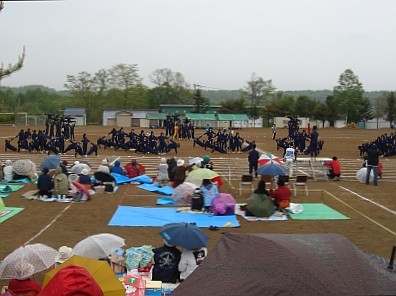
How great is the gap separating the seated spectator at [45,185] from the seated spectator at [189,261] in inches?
292

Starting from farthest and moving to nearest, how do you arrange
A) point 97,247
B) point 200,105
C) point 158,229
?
point 200,105 < point 158,229 < point 97,247

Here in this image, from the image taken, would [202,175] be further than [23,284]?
Yes

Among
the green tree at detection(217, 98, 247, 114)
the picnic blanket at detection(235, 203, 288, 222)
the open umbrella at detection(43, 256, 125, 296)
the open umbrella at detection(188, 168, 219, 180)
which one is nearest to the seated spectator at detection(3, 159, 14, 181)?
the open umbrella at detection(188, 168, 219, 180)

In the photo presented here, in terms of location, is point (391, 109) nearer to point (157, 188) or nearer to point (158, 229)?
point (157, 188)

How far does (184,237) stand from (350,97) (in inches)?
2694

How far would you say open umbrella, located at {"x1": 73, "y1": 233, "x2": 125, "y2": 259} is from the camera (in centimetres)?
733

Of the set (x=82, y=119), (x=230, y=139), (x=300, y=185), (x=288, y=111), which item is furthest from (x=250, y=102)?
(x=300, y=185)

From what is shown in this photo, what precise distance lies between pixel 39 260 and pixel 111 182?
864cm

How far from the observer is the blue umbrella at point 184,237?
290 inches

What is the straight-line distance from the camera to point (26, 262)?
645cm

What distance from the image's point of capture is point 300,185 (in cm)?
1553

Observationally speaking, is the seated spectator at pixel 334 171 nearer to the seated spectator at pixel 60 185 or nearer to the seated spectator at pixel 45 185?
the seated spectator at pixel 60 185

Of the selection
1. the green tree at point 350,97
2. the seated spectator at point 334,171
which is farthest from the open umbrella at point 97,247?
the green tree at point 350,97

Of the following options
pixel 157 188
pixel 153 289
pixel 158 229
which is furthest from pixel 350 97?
pixel 153 289
